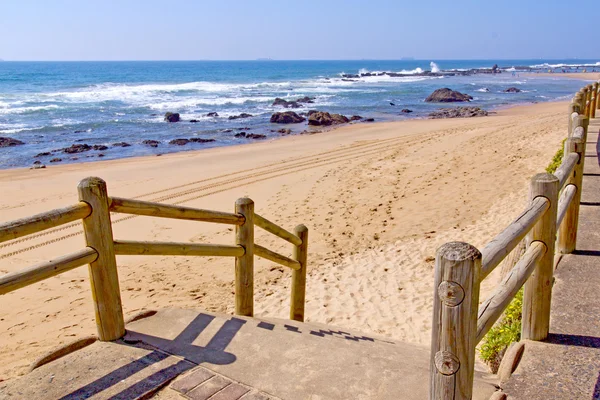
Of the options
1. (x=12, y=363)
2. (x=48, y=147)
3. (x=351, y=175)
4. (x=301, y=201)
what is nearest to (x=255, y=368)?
(x=12, y=363)

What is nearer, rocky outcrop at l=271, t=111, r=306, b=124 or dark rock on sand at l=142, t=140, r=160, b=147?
dark rock on sand at l=142, t=140, r=160, b=147

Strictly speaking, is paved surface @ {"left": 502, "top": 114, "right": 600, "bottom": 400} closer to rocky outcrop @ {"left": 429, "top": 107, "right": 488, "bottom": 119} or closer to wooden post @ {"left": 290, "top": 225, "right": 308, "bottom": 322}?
wooden post @ {"left": 290, "top": 225, "right": 308, "bottom": 322}

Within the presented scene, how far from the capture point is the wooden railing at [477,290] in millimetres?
2018

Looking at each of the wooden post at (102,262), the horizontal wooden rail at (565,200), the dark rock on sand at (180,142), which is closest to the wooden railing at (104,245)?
the wooden post at (102,262)

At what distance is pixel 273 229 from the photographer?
501 centimetres

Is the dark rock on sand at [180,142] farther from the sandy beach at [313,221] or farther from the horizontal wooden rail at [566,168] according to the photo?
the horizontal wooden rail at [566,168]

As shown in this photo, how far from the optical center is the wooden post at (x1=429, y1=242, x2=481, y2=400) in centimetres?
200

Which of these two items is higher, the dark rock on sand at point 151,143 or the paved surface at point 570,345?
the paved surface at point 570,345

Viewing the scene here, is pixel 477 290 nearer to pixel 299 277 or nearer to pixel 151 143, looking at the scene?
pixel 299 277

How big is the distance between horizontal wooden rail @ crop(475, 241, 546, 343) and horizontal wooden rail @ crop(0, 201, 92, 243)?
2402mm

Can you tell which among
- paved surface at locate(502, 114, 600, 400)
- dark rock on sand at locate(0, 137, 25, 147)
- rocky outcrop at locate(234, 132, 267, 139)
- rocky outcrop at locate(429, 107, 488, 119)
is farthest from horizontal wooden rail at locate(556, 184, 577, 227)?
rocky outcrop at locate(429, 107, 488, 119)

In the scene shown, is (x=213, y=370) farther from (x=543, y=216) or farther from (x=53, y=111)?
(x=53, y=111)

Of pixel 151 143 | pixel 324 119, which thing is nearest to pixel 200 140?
pixel 151 143

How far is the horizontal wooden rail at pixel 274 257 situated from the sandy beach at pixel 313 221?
3.66ft
